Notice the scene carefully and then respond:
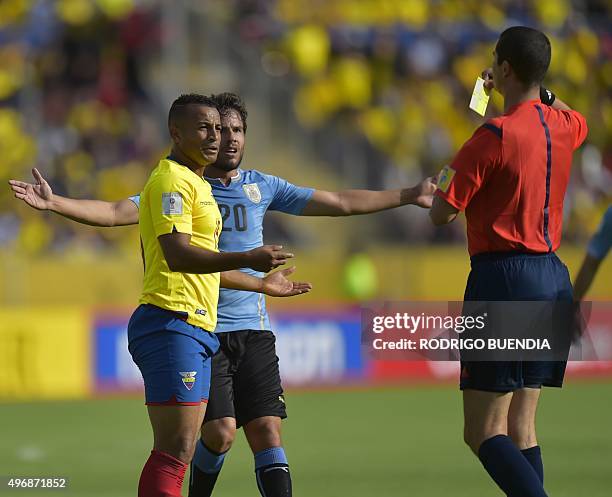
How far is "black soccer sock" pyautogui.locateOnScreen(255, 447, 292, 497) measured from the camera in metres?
6.48

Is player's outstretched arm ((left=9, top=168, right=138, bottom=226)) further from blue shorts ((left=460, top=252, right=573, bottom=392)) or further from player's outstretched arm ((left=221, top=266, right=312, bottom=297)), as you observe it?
blue shorts ((left=460, top=252, right=573, bottom=392))

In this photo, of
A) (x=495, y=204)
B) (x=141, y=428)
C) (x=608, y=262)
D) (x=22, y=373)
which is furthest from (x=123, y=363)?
(x=495, y=204)

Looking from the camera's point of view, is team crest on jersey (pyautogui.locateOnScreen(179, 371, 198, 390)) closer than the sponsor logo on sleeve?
No

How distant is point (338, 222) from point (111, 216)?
1276 cm

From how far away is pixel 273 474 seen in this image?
649cm

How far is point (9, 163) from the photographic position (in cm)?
1834

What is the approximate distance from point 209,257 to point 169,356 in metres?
0.56

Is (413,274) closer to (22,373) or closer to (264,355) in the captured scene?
Result: (22,373)

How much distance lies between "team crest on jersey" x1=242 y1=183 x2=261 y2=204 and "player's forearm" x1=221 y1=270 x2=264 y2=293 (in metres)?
0.96

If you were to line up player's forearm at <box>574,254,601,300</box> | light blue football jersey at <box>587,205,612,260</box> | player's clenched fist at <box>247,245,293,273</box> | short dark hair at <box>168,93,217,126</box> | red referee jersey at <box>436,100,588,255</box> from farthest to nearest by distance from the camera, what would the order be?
light blue football jersey at <box>587,205,612,260</box>, player's forearm at <box>574,254,601,300</box>, short dark hair at <box>168,93,217,126</box>, red referee jersey at <box>436,100,588,255</box>, player's clenched fist at <box>247,245,293,273</box>

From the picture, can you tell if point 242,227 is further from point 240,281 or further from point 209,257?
point 209,257

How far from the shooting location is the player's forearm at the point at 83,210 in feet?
20.1

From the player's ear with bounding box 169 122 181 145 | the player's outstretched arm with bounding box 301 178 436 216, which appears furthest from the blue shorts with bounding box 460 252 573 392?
the player's ear with bounding box 169 122 181 145

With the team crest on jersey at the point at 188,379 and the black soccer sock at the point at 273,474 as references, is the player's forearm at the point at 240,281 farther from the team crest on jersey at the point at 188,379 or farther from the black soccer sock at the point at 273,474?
the black soccer sock at the point at 273,474
